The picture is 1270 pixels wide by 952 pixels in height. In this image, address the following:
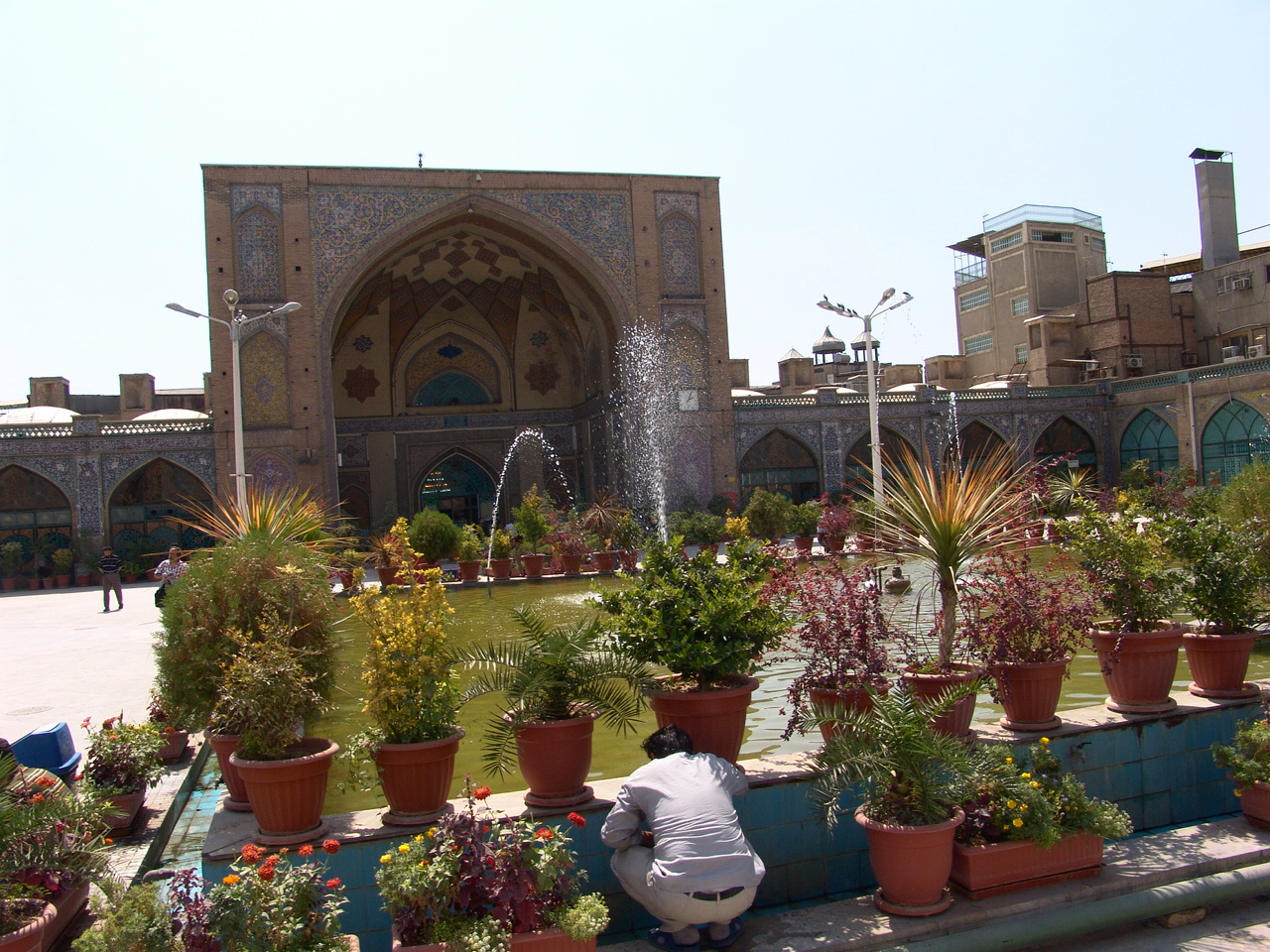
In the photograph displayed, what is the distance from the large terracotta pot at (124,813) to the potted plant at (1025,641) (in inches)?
160

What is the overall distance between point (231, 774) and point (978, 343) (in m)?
36.5

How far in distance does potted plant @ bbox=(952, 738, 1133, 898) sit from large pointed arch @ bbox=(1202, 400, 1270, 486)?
2465 cm

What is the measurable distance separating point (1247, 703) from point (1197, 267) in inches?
1459

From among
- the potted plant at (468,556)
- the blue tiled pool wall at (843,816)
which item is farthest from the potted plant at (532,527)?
the blue tiled pool wall at (843,816)

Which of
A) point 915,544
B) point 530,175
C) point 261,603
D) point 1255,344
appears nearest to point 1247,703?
point 915,544

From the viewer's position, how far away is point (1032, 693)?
4.30m

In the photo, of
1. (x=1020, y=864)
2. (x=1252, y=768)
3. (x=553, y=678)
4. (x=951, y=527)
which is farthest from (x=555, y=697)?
(x=1252, y=768)

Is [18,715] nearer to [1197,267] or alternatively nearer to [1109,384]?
[1109,384]

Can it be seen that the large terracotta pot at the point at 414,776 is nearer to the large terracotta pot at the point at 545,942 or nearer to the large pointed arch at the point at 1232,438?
the large terracotta pot at the point at 545,942

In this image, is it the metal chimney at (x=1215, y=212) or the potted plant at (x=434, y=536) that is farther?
the metal chimney at (x=1215, y=212)

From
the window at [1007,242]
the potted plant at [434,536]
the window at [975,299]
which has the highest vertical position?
the window at [1007,242]

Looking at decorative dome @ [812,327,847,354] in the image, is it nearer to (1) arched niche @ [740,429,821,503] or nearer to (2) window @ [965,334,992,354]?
(2) window @ [965,334,992,354]

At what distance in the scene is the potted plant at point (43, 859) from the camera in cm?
309

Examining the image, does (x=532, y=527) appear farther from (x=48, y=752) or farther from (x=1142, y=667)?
(x=1142, y=667)
